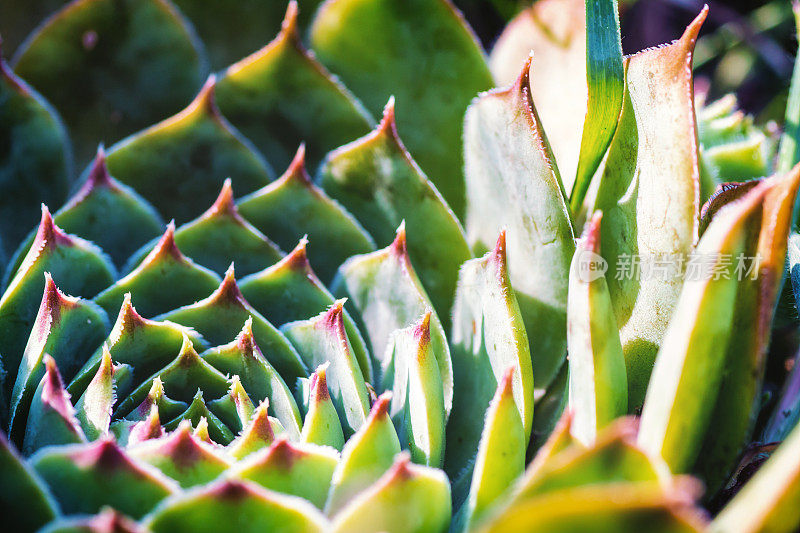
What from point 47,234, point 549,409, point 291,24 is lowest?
point 549,409

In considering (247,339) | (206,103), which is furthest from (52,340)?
(206,103)

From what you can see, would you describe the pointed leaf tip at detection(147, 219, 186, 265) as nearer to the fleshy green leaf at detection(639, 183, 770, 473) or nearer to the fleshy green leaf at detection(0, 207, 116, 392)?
the fleshy green leaf at detection(0, 207, 116, 392)

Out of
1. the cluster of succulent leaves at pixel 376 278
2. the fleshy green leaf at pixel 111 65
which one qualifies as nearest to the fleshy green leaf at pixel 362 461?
the cluster of succulent leaves at pixel 376 278

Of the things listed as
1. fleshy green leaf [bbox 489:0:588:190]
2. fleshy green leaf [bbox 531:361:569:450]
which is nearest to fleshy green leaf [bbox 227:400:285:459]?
fleshy green leaf [bbox 531:361:569:450]

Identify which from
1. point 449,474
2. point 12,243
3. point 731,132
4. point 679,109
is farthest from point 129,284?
point 731,132

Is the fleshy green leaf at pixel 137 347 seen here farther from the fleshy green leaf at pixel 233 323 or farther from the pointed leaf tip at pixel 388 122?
the pointed leaf tip at pixel 388 122

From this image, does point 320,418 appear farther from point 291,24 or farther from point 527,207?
point 291,24
